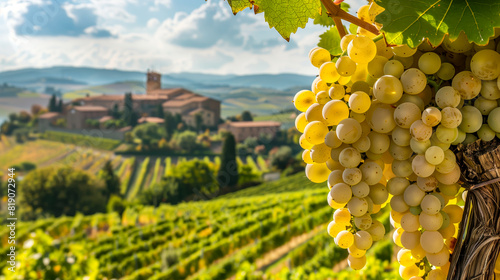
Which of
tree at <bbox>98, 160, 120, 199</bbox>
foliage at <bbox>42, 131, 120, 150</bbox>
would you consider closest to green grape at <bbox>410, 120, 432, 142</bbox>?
tree at <bbox>98, 160, 120, 199</bbox>

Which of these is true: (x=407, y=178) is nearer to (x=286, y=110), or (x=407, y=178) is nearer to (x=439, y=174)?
(x=439, y=174)

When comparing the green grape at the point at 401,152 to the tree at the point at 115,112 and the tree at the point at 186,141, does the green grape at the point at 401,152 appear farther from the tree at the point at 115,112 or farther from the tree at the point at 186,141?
the tree at the point at 115,112

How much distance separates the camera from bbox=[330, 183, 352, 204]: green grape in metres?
0.30

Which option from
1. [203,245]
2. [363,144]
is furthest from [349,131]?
[203,245]

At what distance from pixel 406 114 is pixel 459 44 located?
0.07 meters

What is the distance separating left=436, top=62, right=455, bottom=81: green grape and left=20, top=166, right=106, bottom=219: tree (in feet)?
47.7

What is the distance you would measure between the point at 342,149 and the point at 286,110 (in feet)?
49.3

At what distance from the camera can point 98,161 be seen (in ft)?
50.9

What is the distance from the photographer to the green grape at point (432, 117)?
274mm

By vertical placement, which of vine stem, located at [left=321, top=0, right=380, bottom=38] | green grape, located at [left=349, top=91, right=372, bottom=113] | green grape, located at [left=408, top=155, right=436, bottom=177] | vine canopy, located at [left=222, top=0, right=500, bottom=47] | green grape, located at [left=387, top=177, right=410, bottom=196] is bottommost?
green grape, located at [left=387, top=177, right=410, bottom=196]

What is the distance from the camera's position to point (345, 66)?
12.1 inches

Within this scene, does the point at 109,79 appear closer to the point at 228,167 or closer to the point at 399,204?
the point at 228,167

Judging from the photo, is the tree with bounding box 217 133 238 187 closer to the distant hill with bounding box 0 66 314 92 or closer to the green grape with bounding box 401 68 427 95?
the distant hill with bounding box 0 66 314 92

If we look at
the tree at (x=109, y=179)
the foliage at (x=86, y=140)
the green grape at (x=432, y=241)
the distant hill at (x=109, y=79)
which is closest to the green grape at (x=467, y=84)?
the green grape at (x=432, y=241)
